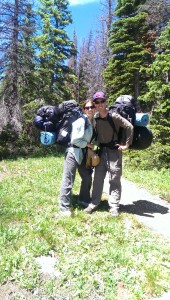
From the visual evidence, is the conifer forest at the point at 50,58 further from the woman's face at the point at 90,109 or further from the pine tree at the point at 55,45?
the woman's face at the point at 90,109

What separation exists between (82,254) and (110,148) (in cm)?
230

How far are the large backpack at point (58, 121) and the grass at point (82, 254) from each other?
5.00 ft

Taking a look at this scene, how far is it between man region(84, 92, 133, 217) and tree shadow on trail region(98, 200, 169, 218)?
1.79 ft

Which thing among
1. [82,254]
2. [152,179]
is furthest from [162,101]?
[82,254]


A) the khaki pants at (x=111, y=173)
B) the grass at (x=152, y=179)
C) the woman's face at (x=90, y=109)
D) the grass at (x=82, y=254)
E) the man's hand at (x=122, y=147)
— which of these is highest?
the woman's face at (x=90, y=109)

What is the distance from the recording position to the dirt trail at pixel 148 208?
6935mm

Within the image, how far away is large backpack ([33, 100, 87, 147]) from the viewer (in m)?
6.81

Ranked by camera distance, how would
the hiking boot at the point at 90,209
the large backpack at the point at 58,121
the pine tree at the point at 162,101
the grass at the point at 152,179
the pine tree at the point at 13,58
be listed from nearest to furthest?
the large backpack at the point at 58,121 → the hiking boot at the point at 90,209 → the grass at the point at 152,179 → the pine tree at the point at 162,101 → the pine tree at the point at 13,58

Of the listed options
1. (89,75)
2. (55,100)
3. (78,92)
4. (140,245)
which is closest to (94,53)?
(89,75)

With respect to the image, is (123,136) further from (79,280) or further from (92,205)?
(79,280)

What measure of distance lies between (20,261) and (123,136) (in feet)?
10.2

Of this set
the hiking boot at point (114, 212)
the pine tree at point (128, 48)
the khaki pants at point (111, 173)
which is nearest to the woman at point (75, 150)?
the khaki pants at point (111, 173)

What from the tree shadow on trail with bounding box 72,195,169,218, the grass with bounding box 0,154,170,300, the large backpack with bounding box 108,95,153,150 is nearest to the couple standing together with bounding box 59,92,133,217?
the large backpack with bounding box 108,95,153,150

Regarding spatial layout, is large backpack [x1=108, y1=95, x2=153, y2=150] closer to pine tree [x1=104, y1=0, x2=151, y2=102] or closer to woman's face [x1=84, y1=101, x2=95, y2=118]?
woman's face [x1=84, y1=101, x2=95, y2=118]
